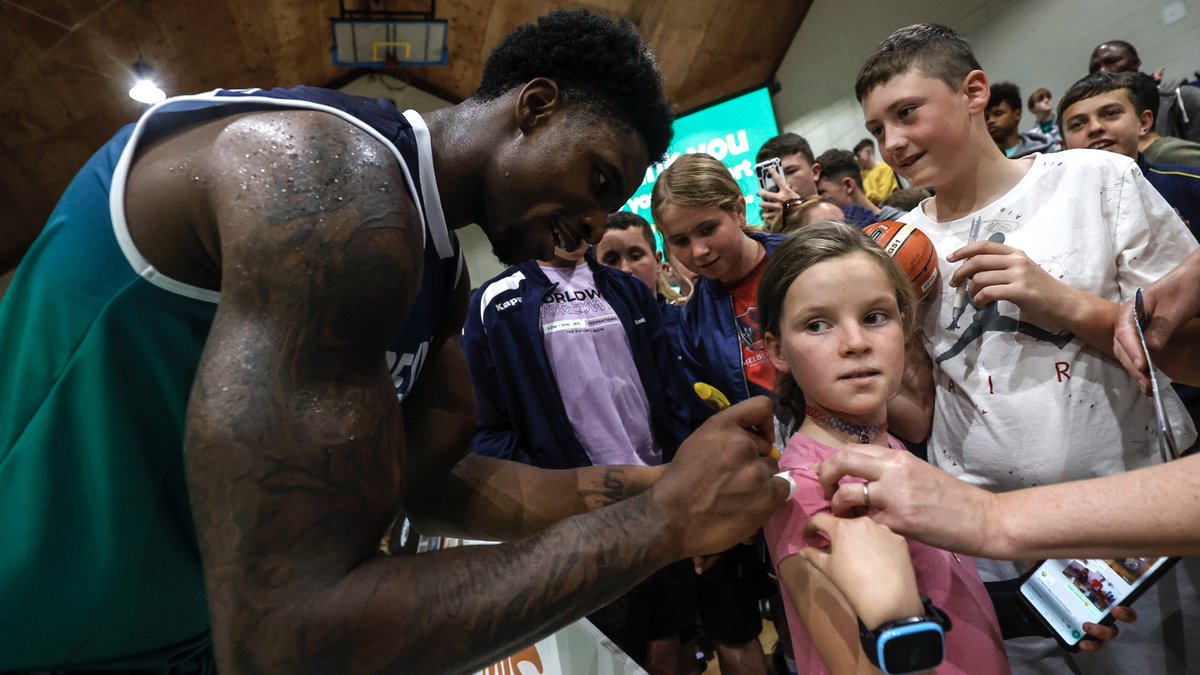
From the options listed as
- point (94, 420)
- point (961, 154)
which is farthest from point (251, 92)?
point (961, 154)

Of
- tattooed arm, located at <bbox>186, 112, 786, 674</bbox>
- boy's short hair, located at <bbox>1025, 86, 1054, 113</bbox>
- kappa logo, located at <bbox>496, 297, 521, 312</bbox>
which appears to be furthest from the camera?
boy's short hair, located at <bbox>1025, 86, 1054, 113</bbox>

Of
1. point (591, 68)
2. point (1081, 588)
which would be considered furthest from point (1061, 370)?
point (591, 68)

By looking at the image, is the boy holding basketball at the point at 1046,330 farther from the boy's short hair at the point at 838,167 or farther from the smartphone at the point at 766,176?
the boy's short hair at the point at 838,167

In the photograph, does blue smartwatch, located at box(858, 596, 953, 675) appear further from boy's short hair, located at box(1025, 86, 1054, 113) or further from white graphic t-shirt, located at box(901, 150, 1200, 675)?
boy's short hair, located at box(1025, 86, 1054, 113)

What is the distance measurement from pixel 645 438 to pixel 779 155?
2369mm

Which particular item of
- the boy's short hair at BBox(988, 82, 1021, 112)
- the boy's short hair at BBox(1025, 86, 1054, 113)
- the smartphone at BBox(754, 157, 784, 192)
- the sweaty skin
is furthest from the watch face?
the boy's short hair at BBox(1025, 86, 1054, 113)

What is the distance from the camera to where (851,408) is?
1.59 m

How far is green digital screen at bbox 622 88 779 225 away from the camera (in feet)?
25.5

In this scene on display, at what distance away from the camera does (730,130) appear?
7.91 m

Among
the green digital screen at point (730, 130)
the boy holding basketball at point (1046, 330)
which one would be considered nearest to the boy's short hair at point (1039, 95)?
the green digital screen at point (730, 130)

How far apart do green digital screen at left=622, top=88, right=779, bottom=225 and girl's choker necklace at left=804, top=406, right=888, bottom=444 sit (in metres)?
6.17

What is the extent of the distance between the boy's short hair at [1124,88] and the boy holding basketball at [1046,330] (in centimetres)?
207

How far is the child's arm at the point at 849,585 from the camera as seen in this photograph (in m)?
1.14

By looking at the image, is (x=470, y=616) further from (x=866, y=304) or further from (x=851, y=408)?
(x=866, y=304)
